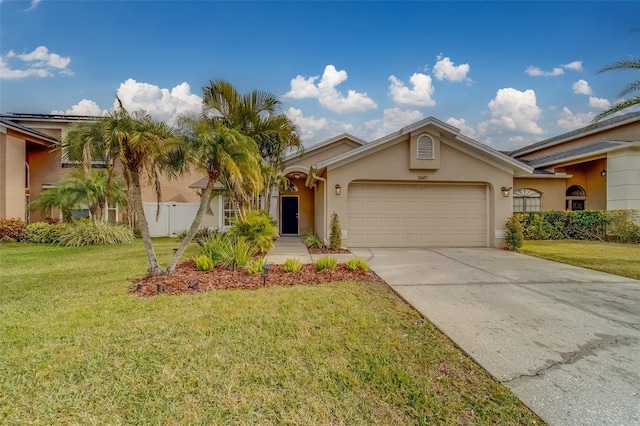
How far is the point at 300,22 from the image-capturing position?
39.7ft

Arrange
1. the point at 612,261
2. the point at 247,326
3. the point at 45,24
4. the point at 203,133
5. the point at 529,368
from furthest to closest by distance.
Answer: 1. the point at 45,24
2. the point at 612,261
3. the point at 203,133
4. the point at 247,326
5. the point at 529,368

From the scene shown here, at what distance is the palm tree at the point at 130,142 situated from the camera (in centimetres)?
585

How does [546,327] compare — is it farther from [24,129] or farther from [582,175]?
[24,129]

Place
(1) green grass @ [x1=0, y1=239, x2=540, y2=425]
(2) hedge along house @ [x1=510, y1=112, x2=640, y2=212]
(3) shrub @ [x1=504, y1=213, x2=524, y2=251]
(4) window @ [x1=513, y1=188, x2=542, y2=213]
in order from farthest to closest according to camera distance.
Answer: (4) window @ [x1=513, y1=188, x2=542, y2=213] → (2) hedge along house @ [x1=510, y1=112, x2=640, y2=212] → (3) shrub @ [x1=504, y1=213, x2=524, y2=251] → (1) green grass @ [x1=0, y1=239, x2=540, y2=425]

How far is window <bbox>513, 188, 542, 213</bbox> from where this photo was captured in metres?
17.1

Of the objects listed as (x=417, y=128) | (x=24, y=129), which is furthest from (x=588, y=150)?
(x=24, y=129)

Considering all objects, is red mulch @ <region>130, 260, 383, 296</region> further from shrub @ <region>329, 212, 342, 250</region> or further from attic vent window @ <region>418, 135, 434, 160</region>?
attic vent window @ <region>418, 135, 434, 160</region>

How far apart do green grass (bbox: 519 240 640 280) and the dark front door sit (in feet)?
37.4

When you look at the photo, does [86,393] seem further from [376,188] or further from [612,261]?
[612,261]

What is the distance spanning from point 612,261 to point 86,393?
12725 mm

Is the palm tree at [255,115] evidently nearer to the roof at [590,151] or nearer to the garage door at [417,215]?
the garage door at [417,215]

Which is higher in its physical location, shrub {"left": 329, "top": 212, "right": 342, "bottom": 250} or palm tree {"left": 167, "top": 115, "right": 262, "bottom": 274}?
palm tree {"left": 167, "top": 115, "right": 262, "bottom": 274}

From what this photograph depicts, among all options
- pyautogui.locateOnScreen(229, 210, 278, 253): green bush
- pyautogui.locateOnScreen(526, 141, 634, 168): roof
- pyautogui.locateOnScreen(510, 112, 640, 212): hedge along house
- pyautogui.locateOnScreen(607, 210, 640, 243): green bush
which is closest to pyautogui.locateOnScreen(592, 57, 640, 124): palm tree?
pyautogui.locateOnScreen(607, 210, 640, 243): green bush

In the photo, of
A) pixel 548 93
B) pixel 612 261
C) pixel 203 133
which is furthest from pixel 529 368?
pixel 548 93
